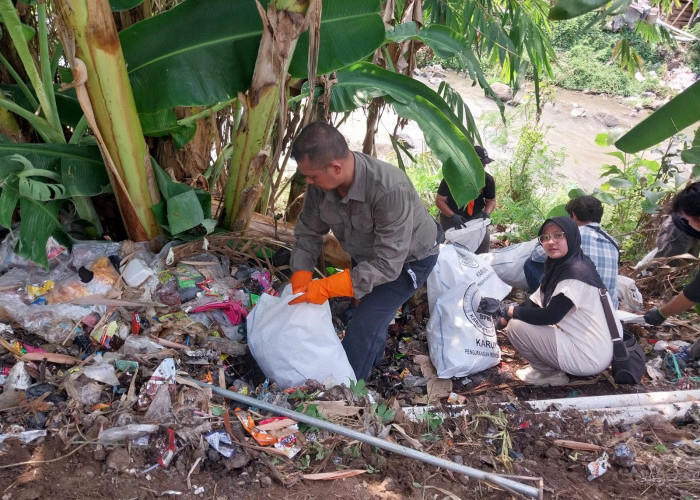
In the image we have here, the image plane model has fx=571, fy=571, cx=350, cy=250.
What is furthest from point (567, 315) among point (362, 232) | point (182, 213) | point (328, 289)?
point (182, 213)

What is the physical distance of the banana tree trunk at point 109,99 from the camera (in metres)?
2.50

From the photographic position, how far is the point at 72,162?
2.97m

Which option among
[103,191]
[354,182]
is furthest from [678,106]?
[103,191]

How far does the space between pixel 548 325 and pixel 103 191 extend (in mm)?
2667

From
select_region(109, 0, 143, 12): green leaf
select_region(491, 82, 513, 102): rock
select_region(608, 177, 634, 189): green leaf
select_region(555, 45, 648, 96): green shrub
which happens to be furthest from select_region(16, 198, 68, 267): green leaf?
select_region(555, 45, 648, 96): green shrub

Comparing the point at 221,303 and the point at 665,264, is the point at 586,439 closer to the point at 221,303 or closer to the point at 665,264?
the point at 221,303

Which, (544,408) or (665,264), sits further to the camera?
(665,264)

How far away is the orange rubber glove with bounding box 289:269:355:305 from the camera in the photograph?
282 cm

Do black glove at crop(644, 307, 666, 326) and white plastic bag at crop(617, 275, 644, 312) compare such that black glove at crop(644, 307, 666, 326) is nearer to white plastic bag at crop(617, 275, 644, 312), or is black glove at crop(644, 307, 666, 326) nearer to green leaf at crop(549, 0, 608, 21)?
white plastic bag at crop(617, 275, 644, 312)

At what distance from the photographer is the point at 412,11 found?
353 centimetres

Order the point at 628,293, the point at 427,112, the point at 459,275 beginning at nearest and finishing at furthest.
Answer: the point at 427,112
the point at 459,275
the point at 628,293

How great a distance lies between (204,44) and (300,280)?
1273 mm

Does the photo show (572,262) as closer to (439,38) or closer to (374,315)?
(374,315)

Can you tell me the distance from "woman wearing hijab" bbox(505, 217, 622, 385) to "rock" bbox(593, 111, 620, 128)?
10.7m
